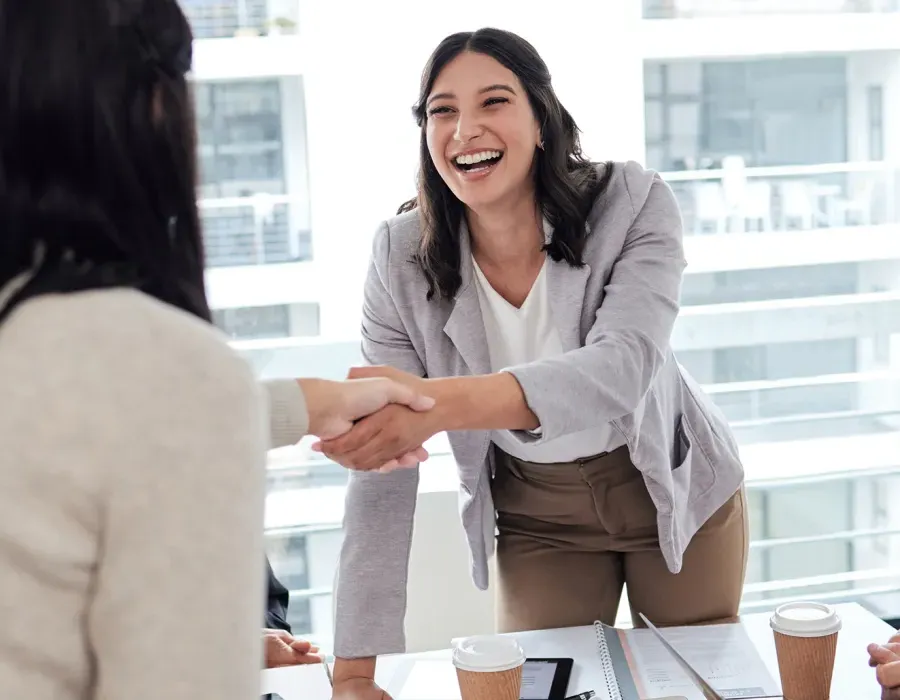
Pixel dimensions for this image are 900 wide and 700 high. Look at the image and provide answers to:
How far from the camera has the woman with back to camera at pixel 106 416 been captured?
63 cm

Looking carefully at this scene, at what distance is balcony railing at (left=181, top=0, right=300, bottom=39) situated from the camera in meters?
3.06

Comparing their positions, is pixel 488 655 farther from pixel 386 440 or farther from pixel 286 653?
pixel 286 653

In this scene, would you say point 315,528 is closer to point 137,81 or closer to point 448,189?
point 448,189

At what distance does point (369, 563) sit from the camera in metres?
1.70

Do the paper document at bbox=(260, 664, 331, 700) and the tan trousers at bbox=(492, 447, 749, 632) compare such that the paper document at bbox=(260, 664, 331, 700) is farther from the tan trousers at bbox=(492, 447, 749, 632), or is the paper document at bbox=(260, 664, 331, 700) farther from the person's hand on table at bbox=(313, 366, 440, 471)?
the tan trousers at bbox=(492, 447, 749, 632)

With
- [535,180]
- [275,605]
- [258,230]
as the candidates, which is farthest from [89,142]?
[258,230]

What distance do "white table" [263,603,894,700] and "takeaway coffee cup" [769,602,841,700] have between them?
2.6 inches

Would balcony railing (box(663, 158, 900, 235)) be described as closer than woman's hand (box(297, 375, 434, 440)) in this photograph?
No

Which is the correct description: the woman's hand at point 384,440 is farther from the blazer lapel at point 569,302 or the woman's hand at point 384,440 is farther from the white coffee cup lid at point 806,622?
the white coffee cup lid at point 806,622

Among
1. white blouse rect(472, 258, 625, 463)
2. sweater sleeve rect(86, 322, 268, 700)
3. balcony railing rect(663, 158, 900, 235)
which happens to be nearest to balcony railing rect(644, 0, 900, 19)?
balcony railing rect(663, 158, 900, 235)

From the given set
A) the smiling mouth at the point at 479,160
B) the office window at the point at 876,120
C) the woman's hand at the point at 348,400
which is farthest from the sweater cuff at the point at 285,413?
the office window at the point at 876,120

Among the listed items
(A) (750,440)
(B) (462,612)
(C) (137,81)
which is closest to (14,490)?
(C) (137,81)

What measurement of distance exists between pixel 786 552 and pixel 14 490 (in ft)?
12.1

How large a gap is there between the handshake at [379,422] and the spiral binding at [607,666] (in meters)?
0.39
